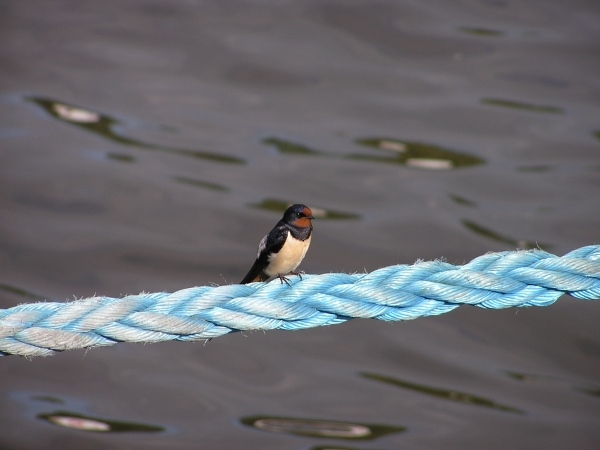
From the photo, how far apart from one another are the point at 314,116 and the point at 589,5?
2503 millimetres

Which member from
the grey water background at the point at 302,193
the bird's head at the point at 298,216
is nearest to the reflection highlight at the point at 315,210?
the grey water background at the point at 302,193

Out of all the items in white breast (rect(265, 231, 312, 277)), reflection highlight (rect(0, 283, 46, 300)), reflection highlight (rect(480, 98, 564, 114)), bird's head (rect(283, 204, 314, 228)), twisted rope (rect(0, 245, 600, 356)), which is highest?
reflection highlight (rect(480, 98, 564, 114))

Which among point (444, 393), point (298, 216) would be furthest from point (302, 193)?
point (298, 216)

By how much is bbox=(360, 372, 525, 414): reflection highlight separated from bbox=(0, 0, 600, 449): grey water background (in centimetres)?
1

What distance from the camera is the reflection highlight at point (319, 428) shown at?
355 cm

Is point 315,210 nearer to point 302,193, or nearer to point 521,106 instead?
point 302,193

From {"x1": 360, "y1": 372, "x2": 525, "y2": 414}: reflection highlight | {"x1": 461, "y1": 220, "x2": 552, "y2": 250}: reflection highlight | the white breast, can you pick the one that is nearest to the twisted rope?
the white breast

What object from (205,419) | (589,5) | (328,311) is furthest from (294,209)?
(589,5)

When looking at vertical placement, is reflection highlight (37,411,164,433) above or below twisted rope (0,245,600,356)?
below

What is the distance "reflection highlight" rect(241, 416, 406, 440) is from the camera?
355 centimetres

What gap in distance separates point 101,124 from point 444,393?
3205 millimetres

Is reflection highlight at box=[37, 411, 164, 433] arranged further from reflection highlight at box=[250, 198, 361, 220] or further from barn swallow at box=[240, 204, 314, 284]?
reflection highlight at box=[250, 198, 361, 220]

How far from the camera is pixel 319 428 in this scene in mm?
3582

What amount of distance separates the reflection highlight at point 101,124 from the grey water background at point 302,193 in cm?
2
